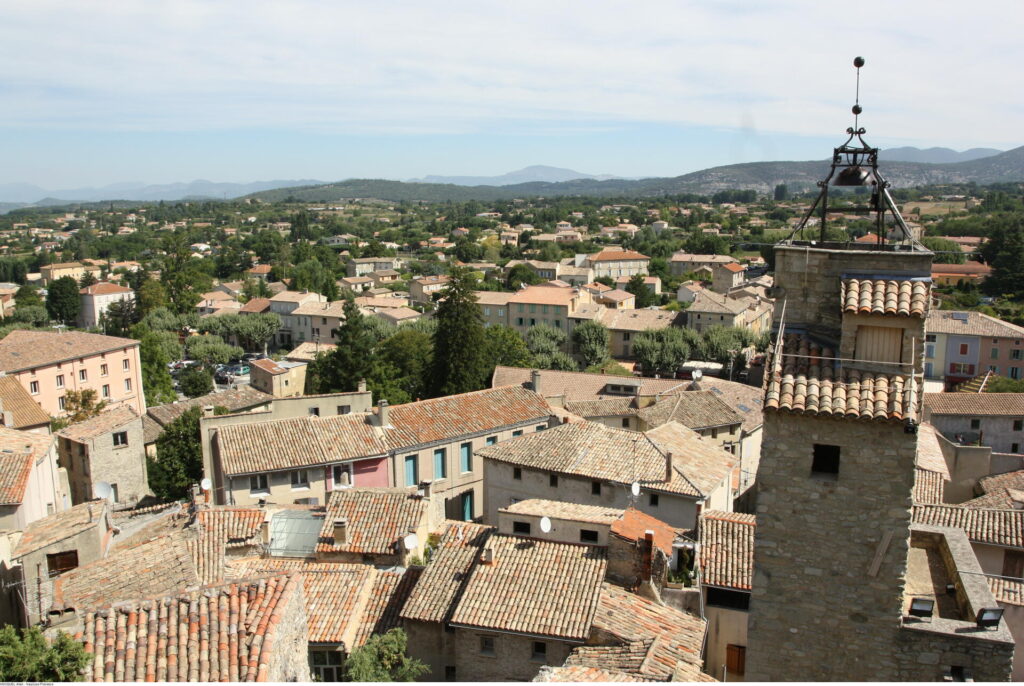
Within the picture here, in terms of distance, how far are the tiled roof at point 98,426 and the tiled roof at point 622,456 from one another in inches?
598

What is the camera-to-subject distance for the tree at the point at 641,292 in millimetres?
90125

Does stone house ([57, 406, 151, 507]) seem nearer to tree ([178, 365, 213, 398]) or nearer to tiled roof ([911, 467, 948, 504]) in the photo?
tree ([178, 365, 213, 398])

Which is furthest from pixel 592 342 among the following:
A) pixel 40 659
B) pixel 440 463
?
pixel 40 659

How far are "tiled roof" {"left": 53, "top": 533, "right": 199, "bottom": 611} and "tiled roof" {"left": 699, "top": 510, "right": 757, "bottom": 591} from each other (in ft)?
30.1

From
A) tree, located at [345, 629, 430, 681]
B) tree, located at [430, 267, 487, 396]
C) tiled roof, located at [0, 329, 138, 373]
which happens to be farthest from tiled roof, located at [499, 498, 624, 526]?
tiled roof, located at [0, 329, 138, 373]

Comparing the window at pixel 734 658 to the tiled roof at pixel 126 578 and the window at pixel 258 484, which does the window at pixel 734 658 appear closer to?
the tiled roof at pixel 126 578

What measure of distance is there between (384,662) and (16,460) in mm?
12016

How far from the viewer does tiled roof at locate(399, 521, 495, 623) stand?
45.9ft

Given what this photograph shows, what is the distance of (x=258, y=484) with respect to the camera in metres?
24.3

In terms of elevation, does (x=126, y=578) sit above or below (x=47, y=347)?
above

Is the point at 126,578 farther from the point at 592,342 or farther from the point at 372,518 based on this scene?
the point at 592,342

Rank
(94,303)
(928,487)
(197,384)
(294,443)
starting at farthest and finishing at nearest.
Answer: (94,303)
(197,384)
(294,443)
(928,487)

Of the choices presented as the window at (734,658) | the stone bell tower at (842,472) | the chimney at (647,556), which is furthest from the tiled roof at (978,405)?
the stone bell tower at (842,472)

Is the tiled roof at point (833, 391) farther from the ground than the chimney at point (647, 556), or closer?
farther from the ground
